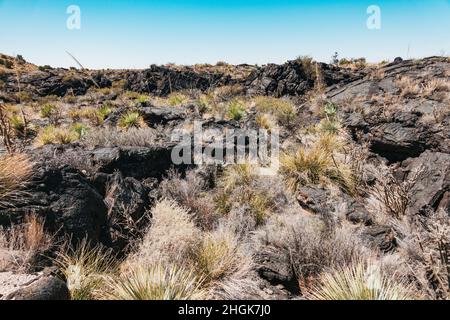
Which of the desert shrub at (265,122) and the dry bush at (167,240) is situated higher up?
the desert shrub at (265,122)

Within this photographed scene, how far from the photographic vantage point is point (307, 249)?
4.67 meters

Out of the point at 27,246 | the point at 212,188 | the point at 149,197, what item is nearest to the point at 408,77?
the point at 212,188

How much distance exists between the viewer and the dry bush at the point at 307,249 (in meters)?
4.51

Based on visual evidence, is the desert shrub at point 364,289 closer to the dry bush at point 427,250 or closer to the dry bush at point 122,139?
the dry bush at point 427,250

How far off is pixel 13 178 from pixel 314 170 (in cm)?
609

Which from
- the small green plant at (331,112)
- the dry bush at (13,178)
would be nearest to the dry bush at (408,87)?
the small green plant at (331,112)

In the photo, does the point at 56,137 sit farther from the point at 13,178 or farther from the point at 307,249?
the point at 307,249

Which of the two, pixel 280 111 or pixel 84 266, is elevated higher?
pixel 280 111

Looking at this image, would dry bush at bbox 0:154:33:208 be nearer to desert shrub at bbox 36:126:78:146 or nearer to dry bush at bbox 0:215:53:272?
dry bush at bbox 0:215:53:272

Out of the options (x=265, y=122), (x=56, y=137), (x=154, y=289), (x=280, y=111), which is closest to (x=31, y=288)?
(x=154, y=289)

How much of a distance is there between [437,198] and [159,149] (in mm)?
5799

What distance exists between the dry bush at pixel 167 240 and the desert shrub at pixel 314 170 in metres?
3.20

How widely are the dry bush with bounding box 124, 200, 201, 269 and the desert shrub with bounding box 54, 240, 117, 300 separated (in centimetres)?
31
